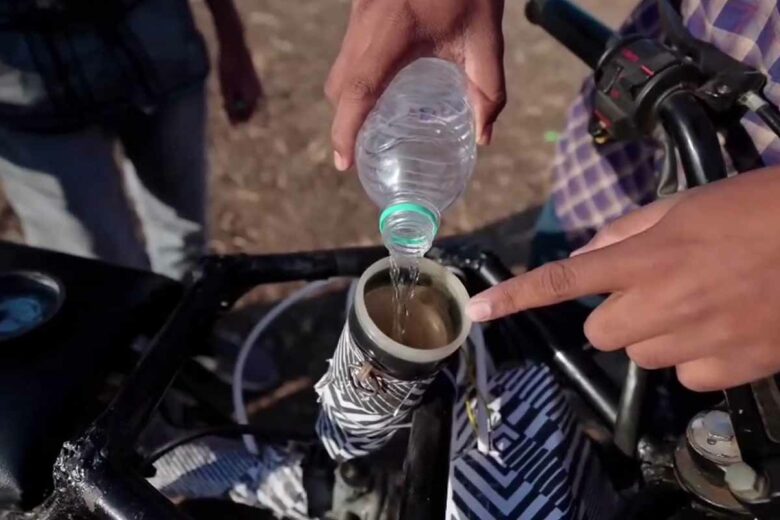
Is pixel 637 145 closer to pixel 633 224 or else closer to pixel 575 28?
pixel 575 28

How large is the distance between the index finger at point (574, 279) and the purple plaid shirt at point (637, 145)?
1.31 ft

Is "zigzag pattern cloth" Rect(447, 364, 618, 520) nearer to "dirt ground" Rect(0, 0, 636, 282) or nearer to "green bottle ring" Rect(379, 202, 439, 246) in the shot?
"green bottle ring" Rect(379, 202, 439, 246)

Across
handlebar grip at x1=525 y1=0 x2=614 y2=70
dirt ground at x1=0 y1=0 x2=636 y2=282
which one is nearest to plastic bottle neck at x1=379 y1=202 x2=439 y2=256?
handlebar grip at x1=525 y1=0 x2=614 y2=70

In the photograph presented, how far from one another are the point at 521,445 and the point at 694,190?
0.32 m

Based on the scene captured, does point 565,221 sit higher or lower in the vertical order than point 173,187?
higher

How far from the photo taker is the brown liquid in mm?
780

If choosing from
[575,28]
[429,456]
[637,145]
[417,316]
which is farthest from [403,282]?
[637,145]

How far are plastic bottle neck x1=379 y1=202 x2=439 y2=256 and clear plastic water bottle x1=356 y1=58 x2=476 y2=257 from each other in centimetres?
11

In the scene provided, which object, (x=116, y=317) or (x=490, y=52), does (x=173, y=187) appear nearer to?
(x=116, y=317)

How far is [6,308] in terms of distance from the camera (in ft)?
3.29

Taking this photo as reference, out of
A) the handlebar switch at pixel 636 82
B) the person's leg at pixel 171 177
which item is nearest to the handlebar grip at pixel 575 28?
the handlebar switch at pixel 636 82

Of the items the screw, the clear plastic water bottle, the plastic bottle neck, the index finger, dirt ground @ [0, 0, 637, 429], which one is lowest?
dirt ground @ [0, 0, 637, 429]

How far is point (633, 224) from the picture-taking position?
708mm

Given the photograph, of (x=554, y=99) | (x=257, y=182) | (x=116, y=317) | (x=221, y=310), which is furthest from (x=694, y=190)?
(x=554, y=99)
